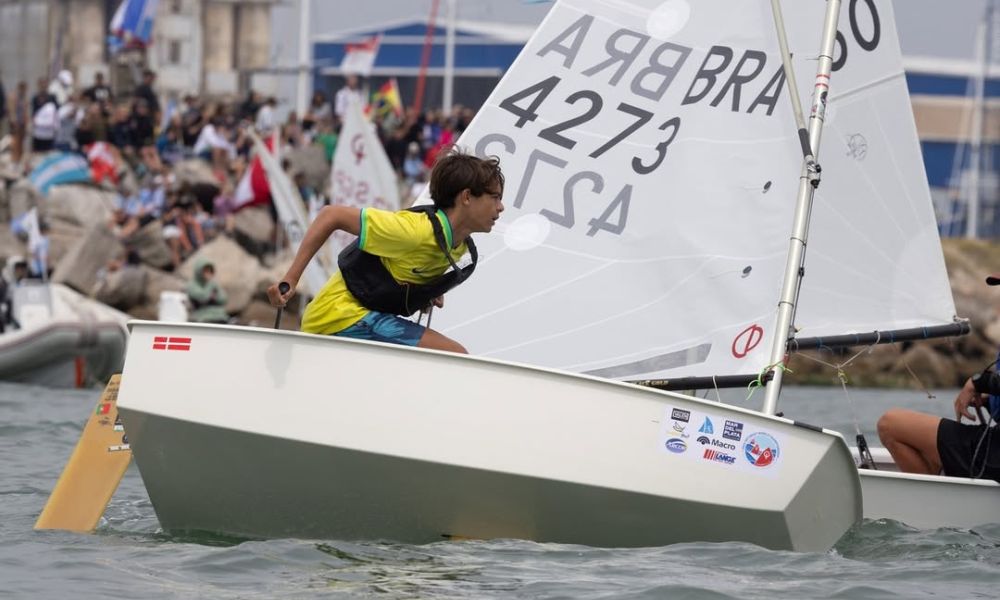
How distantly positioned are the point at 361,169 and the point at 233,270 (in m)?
2.48

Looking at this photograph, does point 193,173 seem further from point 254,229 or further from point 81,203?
point 81,203

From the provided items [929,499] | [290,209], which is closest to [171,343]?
[929,499]

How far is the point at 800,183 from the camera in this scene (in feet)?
20.1

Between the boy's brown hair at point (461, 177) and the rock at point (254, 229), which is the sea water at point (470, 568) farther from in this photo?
the rock at point (254, 229)

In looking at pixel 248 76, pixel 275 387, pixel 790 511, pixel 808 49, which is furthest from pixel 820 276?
pixel 248 76

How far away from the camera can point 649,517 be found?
5.18m

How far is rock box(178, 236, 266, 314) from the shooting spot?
18.6 meters

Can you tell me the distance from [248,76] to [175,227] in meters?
14.6

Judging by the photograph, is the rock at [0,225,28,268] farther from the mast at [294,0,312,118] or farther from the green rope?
the green rope

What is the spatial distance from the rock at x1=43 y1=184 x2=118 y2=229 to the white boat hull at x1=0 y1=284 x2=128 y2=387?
4627 mm

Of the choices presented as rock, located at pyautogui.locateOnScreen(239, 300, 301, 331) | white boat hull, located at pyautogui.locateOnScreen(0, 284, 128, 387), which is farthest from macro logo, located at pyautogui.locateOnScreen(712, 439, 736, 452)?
rock, located at pyautogui.locateOnScreen(239, 300, 301, 331)

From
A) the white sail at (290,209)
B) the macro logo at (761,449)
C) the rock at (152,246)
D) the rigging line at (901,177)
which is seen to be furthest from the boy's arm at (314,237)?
the rock at (152,246)

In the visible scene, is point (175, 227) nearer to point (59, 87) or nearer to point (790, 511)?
point (59, 87)

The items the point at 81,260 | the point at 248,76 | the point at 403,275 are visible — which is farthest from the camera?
the point at 248,76
